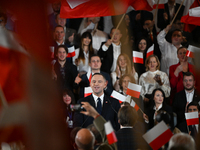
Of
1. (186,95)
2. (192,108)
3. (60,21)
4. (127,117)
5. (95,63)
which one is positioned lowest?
(192,108)

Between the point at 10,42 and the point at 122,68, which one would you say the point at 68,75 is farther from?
the point at 10,42

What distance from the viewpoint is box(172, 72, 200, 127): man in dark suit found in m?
4.85

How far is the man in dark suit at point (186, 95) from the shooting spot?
4852mm

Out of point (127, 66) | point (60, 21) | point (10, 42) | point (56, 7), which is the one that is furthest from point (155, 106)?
point (10, 42)

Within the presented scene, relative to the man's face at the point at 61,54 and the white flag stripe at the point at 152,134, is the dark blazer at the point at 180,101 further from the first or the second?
the white flag stripe at the point at 152,134

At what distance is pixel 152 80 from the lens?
16.9ft

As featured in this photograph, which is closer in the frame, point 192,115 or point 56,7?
point 192,115

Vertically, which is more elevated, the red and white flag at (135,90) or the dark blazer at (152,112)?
the red and white flag at (135,90)

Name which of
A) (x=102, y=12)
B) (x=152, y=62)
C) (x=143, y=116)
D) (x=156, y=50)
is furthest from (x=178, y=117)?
(x=102, y=12)

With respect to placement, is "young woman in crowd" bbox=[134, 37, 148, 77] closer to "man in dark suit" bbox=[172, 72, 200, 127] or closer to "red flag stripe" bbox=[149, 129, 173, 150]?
"man in dark suit" bbox=[172, 72, 200, 127]

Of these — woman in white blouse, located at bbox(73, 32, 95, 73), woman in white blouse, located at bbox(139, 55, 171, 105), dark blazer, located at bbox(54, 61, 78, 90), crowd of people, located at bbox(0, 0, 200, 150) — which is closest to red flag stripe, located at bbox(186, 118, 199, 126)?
crowd of people, located at bbox(0, 0, 200, 150)

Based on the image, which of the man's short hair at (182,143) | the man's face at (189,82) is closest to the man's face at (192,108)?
the man's face at (189,82)

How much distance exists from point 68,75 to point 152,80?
1455mm

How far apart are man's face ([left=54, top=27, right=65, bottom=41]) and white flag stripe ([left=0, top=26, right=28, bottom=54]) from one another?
4155mm
